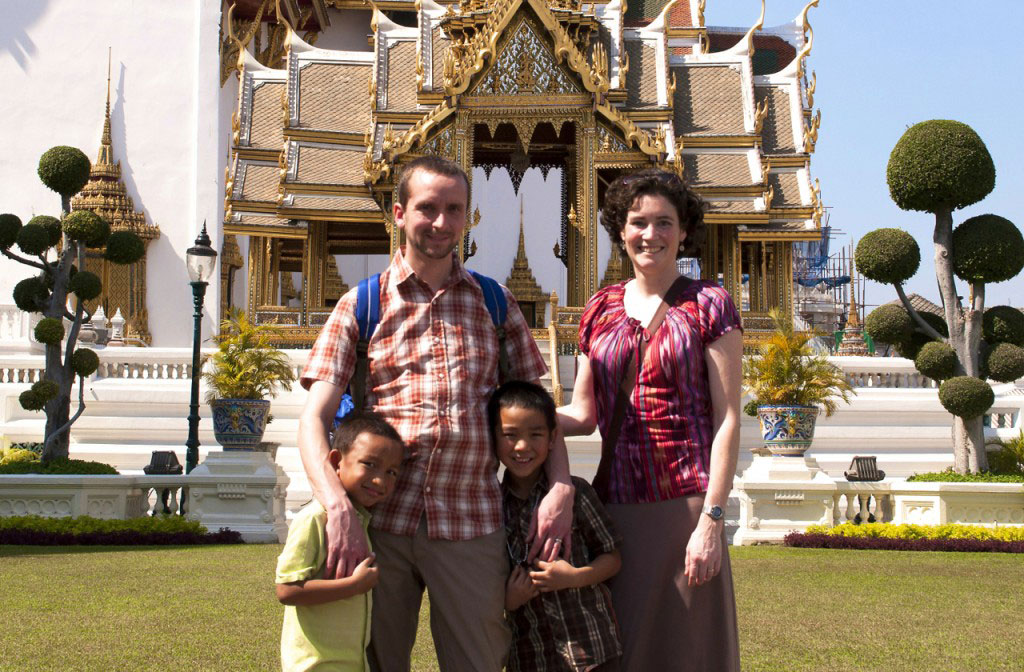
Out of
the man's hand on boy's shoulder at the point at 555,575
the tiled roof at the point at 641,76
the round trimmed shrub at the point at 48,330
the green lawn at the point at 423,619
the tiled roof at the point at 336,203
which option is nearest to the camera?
the man's hand on boy's shoulder at the point at 555,575

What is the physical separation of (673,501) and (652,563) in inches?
6.6

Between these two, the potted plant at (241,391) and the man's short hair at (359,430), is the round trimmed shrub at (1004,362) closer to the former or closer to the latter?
the potted plant at (241,391)

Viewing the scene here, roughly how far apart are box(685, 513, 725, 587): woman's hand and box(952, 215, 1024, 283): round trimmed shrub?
8.91 m

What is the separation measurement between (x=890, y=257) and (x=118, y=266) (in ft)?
49.8

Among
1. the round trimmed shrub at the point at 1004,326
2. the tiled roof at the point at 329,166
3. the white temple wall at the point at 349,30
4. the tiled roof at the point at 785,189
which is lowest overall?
the round trimmed shrub at the point at 1004,326

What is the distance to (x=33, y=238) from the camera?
11828 mm

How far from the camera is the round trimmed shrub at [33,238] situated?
1183 cm

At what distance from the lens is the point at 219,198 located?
74.2 feet

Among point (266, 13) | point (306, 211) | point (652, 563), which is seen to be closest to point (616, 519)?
point (652, 563)

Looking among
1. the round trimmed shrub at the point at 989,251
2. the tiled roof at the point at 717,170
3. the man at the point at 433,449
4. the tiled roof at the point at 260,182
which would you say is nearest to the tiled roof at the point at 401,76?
the tiled roof at the point at 260,182

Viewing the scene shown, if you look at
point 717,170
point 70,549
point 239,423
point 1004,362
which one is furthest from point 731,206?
point 70,549

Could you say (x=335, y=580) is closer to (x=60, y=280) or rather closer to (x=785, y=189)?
(x=60, y=280)

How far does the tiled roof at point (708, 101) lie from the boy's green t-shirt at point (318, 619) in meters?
15.6

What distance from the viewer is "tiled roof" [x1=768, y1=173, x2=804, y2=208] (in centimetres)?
1769
